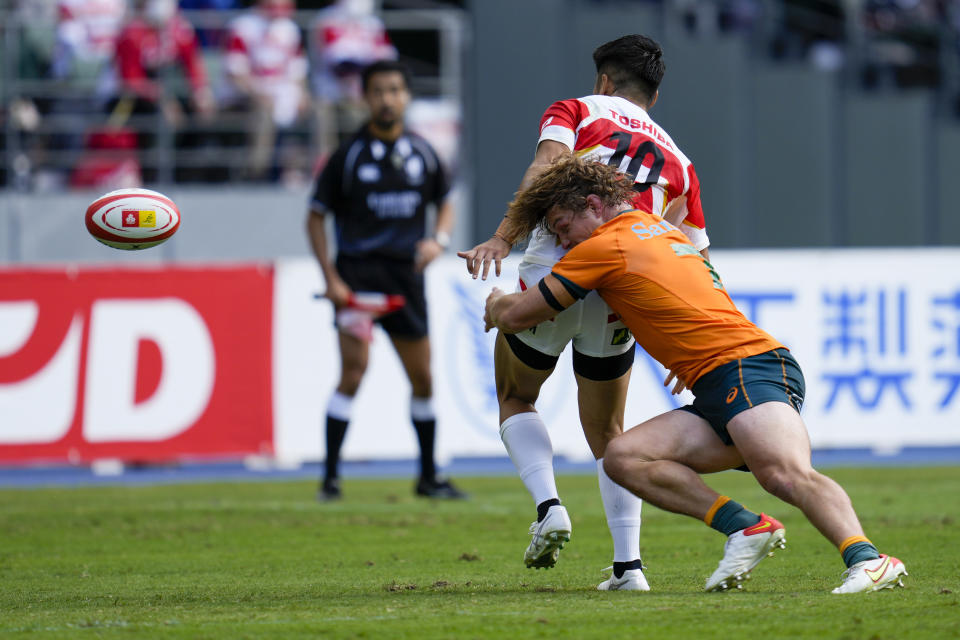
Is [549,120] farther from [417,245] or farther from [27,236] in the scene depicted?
[27,236]

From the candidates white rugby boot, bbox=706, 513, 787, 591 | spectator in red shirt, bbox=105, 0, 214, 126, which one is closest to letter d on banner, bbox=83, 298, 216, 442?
spectator in red shirt, bbox=105, 0, 214, 126

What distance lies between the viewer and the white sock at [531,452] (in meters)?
5.33

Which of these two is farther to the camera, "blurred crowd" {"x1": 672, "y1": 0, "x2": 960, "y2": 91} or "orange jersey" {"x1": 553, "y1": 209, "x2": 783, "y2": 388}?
"blurred crowd" {"x1": 672, "y1": 0, "x2": 960, "y2": 91}

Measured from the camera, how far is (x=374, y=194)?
932cm

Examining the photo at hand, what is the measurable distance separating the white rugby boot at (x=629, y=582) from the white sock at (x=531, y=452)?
405 mm

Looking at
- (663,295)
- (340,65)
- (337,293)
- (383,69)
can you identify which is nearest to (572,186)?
(663,295)

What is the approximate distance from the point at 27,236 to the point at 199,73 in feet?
8.22

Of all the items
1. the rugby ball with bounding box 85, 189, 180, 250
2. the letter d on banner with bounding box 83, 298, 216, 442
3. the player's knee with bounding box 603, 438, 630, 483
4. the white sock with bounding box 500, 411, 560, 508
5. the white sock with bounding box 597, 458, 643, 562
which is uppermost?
the rugby ball with bounding box 85, 189, 180, 250

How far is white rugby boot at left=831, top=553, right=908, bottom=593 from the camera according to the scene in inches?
184

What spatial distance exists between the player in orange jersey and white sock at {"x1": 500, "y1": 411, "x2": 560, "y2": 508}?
399mm

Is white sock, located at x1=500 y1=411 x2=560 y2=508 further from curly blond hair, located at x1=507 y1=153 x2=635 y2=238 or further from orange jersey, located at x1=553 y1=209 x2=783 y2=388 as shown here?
curly blond hair, located at x1=507 y1=153 x2=635 y2=238

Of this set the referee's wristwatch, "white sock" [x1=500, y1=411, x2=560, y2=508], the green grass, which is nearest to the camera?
the green grass

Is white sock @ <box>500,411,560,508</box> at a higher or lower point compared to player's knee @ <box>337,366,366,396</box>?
higher

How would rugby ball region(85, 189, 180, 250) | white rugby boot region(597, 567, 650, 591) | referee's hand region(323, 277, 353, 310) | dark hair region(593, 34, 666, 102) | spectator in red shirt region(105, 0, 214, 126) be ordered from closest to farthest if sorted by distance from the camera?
1. white rugby boot region(597, 567, 650, 591)
2. dark hair region(593, 34, 666, 102)
3. rugby ball region(85, 189, 180, 250)
4. referee's hand region(323, 277, 353, 310)
5. spectator in red shirt region(105, 0, 214, 126)
